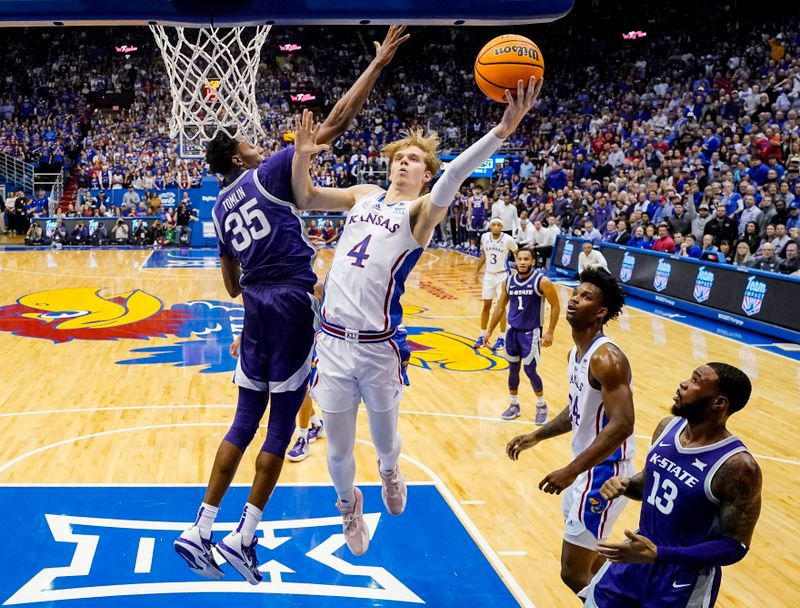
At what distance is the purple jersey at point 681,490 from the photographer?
2.82 meters

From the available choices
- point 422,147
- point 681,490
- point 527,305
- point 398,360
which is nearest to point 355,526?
point 398,360

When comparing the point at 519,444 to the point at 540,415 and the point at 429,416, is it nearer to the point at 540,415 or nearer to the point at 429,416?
the point at 540,415

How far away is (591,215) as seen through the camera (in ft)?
59.3

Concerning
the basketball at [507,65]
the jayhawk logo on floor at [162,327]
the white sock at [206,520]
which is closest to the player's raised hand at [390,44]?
the basketball at [507,65]

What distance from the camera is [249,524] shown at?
11.6 feet

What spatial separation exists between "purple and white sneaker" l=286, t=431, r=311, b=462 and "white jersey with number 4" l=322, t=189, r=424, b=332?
2.96 meters

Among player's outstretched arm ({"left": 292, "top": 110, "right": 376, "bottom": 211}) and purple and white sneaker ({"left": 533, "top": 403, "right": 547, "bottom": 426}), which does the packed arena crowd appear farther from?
player's outstretched arm ({"left": 292, "top": 110, "right": 376, "bottom": 211})

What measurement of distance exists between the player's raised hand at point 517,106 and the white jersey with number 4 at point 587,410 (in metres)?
1.11

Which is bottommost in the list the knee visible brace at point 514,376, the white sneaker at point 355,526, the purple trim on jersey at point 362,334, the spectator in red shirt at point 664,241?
the knee visible brace at point 514,376

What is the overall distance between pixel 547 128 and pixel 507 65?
962 inches

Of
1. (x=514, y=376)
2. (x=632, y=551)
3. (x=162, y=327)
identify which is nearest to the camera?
(x=632, y=551)

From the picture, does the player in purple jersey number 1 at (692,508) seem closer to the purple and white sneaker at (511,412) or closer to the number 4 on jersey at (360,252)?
the number 4 on jersey at (360,252)

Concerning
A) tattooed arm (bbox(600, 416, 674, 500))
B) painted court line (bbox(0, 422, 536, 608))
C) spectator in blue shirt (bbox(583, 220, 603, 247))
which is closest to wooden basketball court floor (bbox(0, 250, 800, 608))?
painted court line (bbox(0, 422, 536, 608))

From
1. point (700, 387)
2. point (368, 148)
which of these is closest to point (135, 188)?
point (368, 148)
